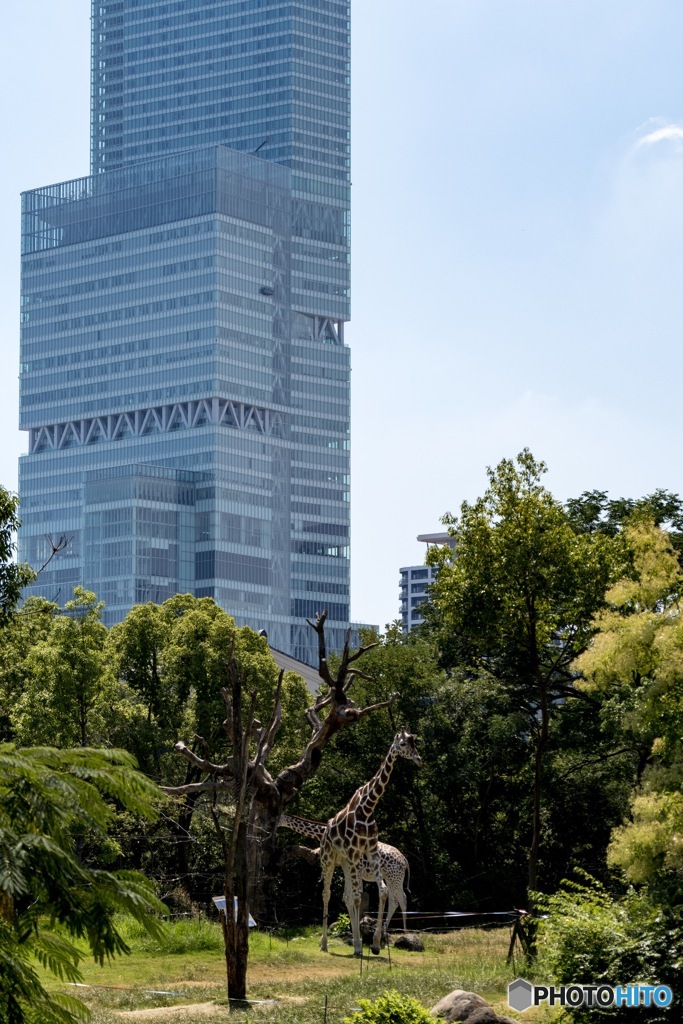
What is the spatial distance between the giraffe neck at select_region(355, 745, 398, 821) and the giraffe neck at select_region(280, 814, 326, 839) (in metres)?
1.53

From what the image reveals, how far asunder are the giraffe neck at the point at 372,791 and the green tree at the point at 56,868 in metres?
19.8

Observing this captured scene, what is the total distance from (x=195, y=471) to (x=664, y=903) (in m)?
167

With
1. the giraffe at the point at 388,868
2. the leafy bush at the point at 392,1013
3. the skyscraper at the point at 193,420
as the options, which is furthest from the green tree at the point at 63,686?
the skyscraper at the point at 193,420

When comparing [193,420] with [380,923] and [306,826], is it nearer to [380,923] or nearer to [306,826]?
[306,826]

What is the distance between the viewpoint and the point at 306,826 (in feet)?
108

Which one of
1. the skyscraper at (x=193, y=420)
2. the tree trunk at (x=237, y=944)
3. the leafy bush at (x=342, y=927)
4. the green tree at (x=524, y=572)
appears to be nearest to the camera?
the tree trunk at (x=237, y=944)

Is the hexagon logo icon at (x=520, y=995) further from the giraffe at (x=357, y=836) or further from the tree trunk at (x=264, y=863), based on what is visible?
the tree trunk at (x=264, y=863)

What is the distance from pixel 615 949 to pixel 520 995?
2.91 metres

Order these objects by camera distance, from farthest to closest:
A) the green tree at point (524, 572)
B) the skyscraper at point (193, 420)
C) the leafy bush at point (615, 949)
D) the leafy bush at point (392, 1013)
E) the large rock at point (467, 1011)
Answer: the skyscraper at point (193, 420) → the green tree at point (524, 572) → the large rock at point (467, 1011) → the leafy bush at point (615, 949) → the leafy bush at point (392, 1013)

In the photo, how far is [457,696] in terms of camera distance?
43594mm

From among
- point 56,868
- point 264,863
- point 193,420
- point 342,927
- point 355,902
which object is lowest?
point 342,927

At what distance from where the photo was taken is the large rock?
18062 mm

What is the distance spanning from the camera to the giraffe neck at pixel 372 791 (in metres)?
30.8

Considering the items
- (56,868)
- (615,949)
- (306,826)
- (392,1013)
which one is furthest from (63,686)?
(56,868)
